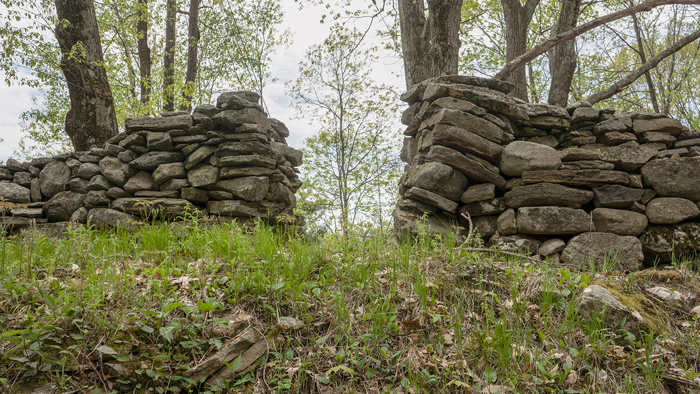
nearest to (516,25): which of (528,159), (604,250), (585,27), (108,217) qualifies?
(585,27)

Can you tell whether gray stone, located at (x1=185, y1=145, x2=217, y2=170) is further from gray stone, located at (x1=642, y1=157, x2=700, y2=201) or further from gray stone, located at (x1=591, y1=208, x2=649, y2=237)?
gray stone, located at (x1=642, y1=157, x2=700, y2=201)

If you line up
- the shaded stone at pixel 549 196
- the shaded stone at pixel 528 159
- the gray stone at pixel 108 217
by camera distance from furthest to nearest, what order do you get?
the gray stone at pixel 108 217
the shaded stone at pixel 528 159
the shaded stone at pixel 549 196

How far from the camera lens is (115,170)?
574 centimetres

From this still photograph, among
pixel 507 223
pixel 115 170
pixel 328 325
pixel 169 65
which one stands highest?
pixel 169 65

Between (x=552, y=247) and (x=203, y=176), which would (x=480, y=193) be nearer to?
(x=552, y=247)

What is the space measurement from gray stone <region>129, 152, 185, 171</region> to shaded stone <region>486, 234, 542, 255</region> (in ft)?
16.6

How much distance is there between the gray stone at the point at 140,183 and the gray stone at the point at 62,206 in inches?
31.1

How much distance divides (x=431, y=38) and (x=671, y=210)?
15.4 feet

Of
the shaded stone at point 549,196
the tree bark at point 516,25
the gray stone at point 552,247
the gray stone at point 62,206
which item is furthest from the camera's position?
the tree bark at point 516,25

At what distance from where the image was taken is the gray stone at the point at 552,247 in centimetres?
435

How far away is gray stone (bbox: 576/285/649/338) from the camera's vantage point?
102 inches

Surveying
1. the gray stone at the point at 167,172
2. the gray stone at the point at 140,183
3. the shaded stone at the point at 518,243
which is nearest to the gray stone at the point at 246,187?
the gray stone at the point at 167,172

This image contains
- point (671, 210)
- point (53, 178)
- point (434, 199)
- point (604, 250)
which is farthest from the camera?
point (53, 178)

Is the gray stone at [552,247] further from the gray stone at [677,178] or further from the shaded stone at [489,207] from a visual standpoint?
the gray stone at [677,178]
